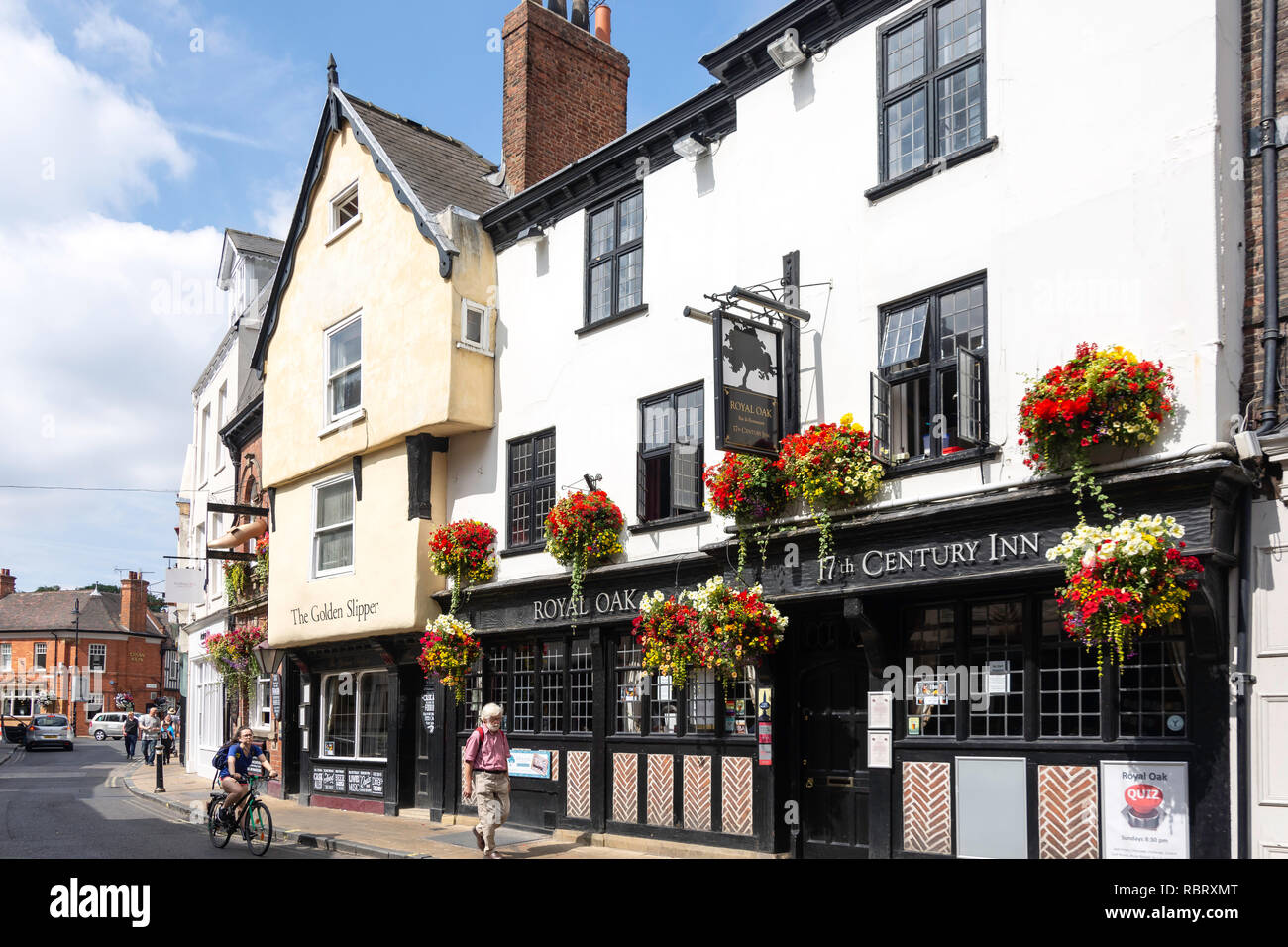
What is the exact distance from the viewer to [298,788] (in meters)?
24.0

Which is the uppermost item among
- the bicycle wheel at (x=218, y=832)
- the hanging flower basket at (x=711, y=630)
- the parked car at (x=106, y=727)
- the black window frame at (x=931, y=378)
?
the black window frame at (x=931, y=378)

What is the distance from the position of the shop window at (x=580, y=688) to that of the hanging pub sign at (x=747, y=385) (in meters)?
5.20

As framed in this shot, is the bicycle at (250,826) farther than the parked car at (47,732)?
No

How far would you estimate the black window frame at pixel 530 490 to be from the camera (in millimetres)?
17656

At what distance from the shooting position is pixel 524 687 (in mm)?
18156

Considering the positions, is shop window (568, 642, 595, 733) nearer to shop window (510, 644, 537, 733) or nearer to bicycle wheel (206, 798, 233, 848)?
shop window (510, 644, 537, 733)

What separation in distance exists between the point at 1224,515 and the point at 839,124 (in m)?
6.17

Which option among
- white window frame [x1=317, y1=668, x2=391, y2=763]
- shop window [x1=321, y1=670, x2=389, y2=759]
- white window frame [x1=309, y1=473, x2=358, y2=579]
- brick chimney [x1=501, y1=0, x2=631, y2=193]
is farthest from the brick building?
brick chimney [x1=501, y1=0, x2=631, y2=193]

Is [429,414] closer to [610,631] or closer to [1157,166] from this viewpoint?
[610,631]

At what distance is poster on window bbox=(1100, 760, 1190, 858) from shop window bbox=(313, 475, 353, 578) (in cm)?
1384

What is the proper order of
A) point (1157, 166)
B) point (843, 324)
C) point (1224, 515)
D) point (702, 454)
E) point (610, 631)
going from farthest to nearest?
point (610, 631) < point (702, 454) < point (843, 324) < point (1157, 166) < point (1224, 515)

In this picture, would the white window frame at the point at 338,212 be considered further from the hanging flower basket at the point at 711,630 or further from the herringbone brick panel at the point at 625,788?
the herringbone brick panel at the point at 625,788

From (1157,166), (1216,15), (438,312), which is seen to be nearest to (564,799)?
(438,312)

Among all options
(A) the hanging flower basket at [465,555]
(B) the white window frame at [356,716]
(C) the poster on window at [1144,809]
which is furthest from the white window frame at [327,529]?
(C) the poster on window at [1144,809]
